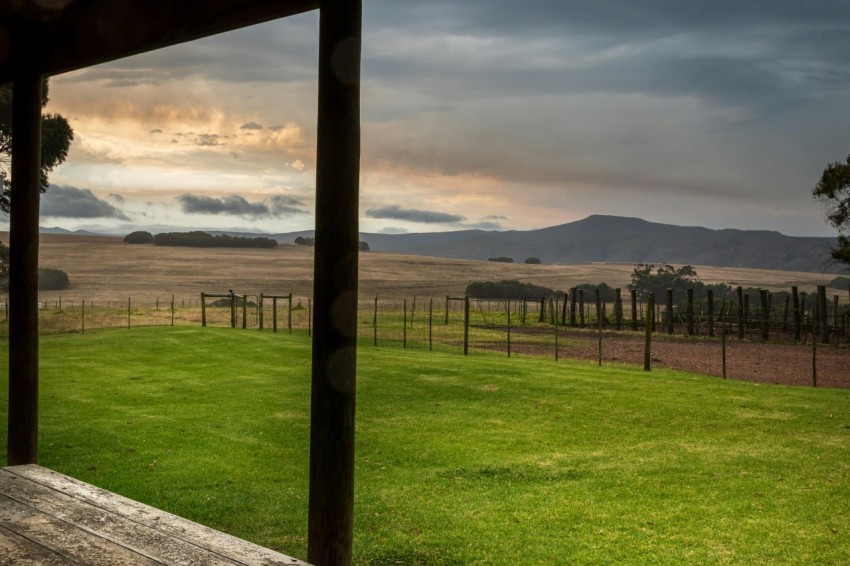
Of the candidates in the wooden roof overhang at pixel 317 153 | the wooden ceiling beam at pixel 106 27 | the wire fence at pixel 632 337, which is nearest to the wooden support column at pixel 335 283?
the wooden roof overhang at pixel 317 153

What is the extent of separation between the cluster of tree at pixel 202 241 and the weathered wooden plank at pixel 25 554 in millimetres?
119285

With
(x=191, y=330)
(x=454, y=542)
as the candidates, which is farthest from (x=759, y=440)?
(x=191, y=330)

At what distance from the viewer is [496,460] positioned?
8.69 meters

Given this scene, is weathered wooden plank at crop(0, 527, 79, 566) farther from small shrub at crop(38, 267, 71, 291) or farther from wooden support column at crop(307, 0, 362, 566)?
small shrub at crop(38, 267, 71, 291)

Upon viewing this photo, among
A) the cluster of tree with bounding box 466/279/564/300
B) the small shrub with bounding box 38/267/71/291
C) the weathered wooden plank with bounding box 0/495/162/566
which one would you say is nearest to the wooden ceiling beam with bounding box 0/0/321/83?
the weathered wooden plank with bounding box 0/495/162/566

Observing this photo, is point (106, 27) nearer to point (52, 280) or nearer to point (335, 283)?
point (335, 283)

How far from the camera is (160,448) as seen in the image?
906cm

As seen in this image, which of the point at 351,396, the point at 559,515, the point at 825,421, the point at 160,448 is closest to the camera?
the point at 351,396

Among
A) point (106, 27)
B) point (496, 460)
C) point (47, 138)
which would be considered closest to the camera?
point (106, 27)

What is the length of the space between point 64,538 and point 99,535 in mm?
169

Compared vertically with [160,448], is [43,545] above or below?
above

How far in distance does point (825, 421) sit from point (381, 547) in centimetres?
848

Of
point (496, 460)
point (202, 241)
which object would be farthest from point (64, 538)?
point (202, 241)

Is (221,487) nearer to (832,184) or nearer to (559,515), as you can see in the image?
(559,515)
